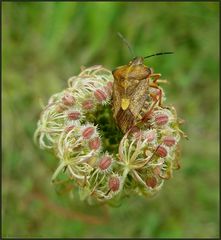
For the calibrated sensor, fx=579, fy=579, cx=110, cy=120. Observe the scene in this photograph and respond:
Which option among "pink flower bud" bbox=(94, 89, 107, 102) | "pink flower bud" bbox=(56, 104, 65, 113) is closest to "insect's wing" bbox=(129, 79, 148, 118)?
"pink flower bud" bbox=(94, 89, 107, 102)

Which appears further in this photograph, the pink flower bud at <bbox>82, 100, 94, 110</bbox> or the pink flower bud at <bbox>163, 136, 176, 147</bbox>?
the pink flower bud at <bbox>82, 100, 94, 110</bbox>

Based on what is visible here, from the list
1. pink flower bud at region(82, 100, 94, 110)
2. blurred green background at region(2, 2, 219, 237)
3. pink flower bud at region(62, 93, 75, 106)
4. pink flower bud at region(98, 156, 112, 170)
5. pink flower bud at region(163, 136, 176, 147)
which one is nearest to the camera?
pink flower bud at region(98, 156, 112, 170)

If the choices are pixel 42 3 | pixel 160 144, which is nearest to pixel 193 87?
pixel 42 3

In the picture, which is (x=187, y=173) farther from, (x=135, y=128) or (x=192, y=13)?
(x=135, y=128)

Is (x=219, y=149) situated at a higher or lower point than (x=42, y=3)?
lower

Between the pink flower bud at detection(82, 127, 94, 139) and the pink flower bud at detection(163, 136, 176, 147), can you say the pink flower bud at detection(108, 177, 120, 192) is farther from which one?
the pink flower bud at detection(163, 136, 176, 147)

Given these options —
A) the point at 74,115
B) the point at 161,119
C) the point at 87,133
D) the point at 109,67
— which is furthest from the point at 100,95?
the point at 109,67

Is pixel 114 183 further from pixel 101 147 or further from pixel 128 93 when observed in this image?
pixel 128 93
